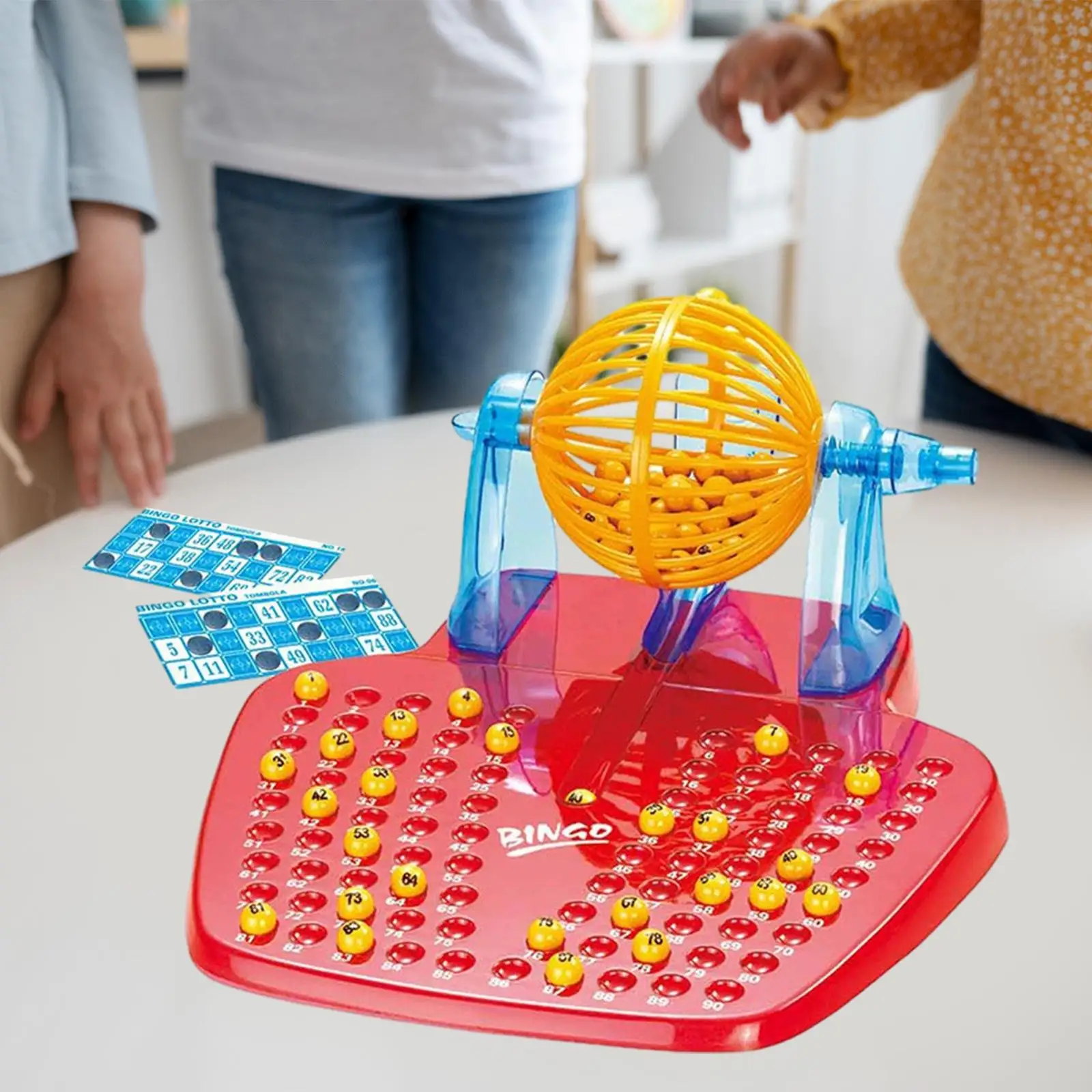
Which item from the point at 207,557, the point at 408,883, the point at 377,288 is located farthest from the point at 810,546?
the point at 377,288

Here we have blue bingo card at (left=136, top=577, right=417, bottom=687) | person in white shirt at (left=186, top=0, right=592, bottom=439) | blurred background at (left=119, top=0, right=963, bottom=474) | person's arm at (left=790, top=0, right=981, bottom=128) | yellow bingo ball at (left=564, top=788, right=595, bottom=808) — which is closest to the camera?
yellow bingo ball at (left=564, top=788, right=595, bottom=808)

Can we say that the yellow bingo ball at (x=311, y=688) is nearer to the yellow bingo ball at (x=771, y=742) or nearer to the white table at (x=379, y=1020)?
the white table at (x=379, y=1020)

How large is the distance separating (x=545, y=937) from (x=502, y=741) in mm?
115

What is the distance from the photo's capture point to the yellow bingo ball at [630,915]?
1.35ft

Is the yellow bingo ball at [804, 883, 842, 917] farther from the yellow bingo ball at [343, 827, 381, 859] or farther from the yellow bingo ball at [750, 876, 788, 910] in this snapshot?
the yellow bingo ball at [343, 827, 381, 859]

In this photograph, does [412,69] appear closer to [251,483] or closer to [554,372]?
[251,483]

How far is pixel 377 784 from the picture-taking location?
18.8 inches

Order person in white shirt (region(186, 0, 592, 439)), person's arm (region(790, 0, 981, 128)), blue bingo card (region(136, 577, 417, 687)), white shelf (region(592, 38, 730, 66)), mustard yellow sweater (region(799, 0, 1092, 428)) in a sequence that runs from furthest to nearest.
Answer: white shelf (region(592, 38, 730, 66)) < person in white shirt (region(186, 0, 592, 439)) < person's arm (region(790, 0, 981, 128)) < mustard yellow sweater (region(799, 0, 1092, 428)) < blue bingo card (region(136, 577, 417, 687))

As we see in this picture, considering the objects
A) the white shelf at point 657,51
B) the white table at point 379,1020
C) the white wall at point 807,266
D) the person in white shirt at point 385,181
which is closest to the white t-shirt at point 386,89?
the person in white shirt at point 385,181

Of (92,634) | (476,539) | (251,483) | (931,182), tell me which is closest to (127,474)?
(251,483)

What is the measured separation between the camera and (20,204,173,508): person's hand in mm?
779

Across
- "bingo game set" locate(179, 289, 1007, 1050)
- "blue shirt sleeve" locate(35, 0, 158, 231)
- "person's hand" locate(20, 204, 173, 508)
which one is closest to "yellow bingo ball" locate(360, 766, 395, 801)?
"bingo game set" locate(179, 289, 1007, 1050)

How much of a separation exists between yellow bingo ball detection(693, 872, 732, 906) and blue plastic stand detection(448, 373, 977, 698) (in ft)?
0.47

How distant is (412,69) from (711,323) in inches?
19.5
